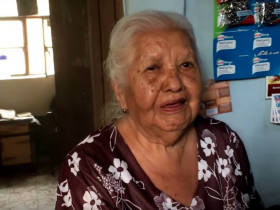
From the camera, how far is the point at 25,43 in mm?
4590

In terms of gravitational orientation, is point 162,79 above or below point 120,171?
above

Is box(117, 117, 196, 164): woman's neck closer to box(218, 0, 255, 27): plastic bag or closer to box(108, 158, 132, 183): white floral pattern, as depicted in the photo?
box(108, 158, 132, 183): white floral pattern

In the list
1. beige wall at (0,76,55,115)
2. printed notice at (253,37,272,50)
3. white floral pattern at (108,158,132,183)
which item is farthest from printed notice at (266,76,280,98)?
beige wall at (0,76,55,115)

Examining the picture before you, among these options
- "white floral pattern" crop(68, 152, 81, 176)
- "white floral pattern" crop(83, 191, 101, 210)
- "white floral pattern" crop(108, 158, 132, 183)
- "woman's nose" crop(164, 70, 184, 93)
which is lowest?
"white floral pattern" crop(83, 191, 101, 210)

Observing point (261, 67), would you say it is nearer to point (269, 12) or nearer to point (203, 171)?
point (269, 12)

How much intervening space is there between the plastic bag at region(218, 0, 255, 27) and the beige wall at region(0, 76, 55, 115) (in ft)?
11.4

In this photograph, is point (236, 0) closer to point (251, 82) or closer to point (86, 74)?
point (251, 82)

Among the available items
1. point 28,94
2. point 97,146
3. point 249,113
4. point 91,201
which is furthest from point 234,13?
point 28,94

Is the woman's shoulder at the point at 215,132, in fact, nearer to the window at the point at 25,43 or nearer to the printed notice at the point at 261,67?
the printed notice at the point at 261,67

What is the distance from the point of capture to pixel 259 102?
1.52m

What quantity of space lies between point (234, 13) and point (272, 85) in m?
0.35

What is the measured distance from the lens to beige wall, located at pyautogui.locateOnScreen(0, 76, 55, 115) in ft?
14.7

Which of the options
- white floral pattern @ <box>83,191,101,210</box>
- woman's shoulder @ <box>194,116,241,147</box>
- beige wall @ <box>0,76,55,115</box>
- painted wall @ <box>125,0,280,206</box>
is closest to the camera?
white floral pattern @ <box>83,191,101,210</box>

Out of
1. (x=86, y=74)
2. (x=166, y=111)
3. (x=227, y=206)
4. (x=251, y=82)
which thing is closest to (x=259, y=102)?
(x=251, y=82)
